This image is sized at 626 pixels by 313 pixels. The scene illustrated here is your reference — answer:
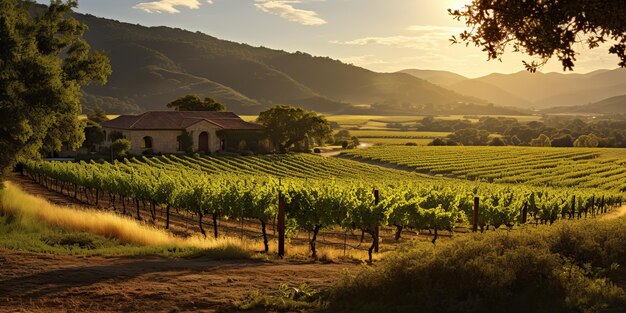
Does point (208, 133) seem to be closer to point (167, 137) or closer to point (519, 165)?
point (167, 137)

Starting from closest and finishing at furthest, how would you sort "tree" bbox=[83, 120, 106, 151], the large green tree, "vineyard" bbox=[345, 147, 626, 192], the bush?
the bush → the large green tree → "vineyard" bbox=[345, 147, 626, 192] → "tree" bbox=[83, 120, 106, 151]

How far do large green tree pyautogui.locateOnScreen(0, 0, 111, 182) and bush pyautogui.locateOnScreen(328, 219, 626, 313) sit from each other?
16.6 m

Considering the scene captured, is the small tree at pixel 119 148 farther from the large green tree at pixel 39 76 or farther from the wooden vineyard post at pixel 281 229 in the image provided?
the wooden vineyard post at pixel 281 229

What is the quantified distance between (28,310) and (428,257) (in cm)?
754

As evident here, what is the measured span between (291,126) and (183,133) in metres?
18.7

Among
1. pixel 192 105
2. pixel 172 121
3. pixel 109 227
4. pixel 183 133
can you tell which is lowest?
pixel 109 227

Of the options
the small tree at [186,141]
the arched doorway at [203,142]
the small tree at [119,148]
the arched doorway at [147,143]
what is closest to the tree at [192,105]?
the arched doorway at [203,142]

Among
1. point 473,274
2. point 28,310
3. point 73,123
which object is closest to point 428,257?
point 473,274

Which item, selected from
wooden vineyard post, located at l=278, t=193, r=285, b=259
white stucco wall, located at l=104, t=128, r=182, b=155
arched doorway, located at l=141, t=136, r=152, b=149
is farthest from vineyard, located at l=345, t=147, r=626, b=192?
wooden vineyard post, located at l=278, t=193, r=285, b=259

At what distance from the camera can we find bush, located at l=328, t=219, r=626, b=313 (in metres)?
9.17

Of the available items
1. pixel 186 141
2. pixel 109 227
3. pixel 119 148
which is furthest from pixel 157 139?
pixel 109 227

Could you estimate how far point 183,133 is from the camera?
88875mm

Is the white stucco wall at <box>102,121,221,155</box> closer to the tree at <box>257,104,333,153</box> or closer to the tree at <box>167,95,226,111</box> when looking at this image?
the tree at <box>257,104,333,153</box>

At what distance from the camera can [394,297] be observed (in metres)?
9.67
